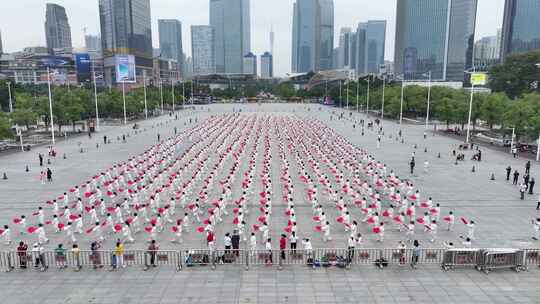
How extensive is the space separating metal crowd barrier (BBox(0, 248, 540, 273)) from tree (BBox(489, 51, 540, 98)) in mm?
70494

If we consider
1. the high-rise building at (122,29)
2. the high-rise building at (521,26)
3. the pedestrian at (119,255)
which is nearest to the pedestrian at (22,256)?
the pedestrian at (119,255)

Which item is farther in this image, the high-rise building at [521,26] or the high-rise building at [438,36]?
the high-rise building at [438,36]

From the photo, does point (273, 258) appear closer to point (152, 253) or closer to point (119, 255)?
point (152, 253)

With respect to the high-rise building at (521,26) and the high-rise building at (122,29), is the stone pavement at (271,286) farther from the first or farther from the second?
the high-rise building at (521,26)

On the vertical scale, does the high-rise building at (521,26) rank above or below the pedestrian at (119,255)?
above

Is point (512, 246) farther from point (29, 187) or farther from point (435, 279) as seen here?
point (29, 187)

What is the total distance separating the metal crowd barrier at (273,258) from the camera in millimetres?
12531

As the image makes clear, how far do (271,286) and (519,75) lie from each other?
259ft

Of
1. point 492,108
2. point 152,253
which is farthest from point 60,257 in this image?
point 492,108

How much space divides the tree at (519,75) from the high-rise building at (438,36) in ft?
247

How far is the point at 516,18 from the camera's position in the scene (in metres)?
134

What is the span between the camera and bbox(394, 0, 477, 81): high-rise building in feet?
492

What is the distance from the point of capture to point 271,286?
458 inches

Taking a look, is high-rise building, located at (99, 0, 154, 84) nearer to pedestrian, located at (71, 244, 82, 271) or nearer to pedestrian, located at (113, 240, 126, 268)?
pedestrian, located at (71, 244, 82, 271)
